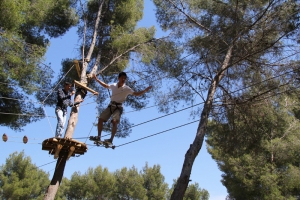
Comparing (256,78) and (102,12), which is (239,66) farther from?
(102,12)

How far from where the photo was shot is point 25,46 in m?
7.82

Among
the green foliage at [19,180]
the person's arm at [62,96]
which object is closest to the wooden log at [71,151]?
the person's arm at [62,96]

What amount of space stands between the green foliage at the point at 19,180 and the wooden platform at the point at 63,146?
14.1m

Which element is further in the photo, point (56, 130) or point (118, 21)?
point (118, 21)

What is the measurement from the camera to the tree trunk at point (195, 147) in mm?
→ 5567

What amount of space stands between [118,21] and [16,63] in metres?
3.01

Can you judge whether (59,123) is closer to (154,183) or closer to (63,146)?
(63,146)

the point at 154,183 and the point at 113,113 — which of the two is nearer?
the point at 113,113

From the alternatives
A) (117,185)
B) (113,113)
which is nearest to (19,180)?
(117,185)

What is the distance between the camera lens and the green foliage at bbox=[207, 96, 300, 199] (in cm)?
770

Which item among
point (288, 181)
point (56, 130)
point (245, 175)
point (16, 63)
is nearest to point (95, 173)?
point (245, 175)

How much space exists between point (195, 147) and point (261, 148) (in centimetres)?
330

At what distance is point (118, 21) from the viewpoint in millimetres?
9133

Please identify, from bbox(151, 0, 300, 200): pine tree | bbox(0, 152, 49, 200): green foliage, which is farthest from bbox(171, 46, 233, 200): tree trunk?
bbox(0, 152, 49, 200): green foliage
